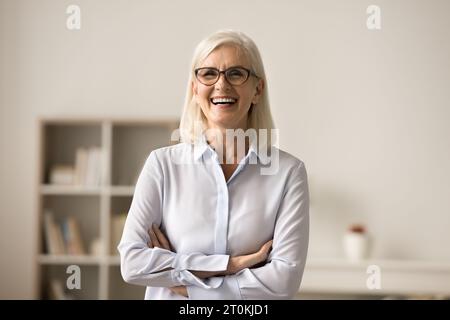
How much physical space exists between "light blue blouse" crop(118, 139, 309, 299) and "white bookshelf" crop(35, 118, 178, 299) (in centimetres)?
212

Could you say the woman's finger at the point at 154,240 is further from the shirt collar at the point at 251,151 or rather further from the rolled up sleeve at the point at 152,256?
the shirt collar at the point at 251,151

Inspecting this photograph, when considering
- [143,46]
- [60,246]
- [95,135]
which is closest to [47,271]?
[60,246]

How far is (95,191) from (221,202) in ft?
7.43

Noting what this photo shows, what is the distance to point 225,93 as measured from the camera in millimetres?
1251

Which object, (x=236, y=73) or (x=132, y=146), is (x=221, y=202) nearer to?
(x=236, y=73)

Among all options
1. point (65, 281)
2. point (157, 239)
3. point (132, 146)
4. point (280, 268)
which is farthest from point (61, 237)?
point (280, 268)

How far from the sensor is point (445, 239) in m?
3.57

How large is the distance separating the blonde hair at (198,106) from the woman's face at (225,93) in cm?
1

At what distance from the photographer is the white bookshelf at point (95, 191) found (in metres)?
3.43

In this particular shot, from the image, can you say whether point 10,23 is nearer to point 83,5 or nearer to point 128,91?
point 83,5

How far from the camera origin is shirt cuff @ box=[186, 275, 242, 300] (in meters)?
1.27

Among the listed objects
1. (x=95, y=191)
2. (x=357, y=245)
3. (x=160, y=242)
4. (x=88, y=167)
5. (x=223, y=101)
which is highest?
(x=223, y=101)

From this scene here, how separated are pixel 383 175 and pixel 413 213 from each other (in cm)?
28
